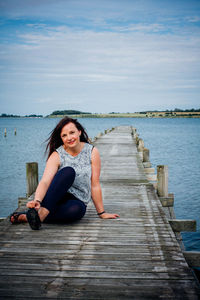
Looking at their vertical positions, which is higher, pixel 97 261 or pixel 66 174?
pixel 66 174

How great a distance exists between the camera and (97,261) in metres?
3.38

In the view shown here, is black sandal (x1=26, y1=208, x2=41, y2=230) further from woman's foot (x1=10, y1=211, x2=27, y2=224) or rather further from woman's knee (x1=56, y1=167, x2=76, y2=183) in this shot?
woman's knee (x1=56, y1=167, x2=76, y2=183)

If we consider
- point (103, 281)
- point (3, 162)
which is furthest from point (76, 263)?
point (3, 162)

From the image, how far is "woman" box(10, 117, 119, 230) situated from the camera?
410 centimetres

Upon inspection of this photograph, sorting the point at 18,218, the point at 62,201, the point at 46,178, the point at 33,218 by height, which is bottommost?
the point at 18,218

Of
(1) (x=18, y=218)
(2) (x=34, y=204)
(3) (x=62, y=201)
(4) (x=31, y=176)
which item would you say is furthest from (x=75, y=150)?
(4) (x=31, y=176)

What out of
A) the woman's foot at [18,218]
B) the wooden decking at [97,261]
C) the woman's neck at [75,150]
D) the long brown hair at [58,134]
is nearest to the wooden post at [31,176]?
the wooden decking at [97,261]

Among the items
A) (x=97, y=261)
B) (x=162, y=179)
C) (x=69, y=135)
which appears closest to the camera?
(x=97, y=261)

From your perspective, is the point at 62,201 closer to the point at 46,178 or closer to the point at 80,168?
the point at 46,178

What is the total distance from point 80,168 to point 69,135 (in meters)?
0.52

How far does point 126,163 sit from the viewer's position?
36.5ft

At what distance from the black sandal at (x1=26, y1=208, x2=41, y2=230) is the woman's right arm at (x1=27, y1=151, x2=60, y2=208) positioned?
0.08m

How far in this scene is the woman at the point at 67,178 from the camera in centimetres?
410

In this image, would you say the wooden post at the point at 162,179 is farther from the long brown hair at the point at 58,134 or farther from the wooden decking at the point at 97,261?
the long brown hair at the point at 58,134
